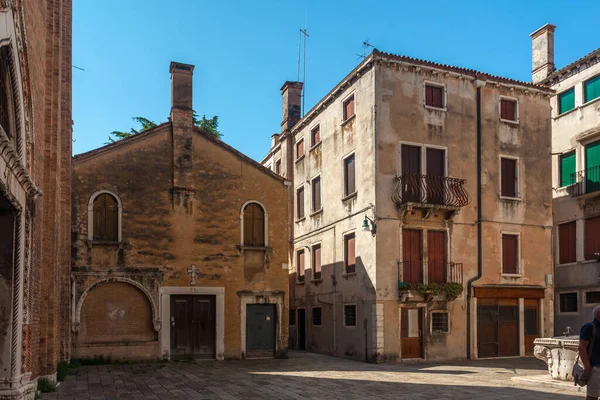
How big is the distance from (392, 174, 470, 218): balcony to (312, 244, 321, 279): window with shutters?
5.48m

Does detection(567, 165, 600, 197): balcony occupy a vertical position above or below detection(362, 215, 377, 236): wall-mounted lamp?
above

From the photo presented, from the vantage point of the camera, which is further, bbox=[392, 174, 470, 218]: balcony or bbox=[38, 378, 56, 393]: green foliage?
bbox=[392, 174, 470, 218]: balcony

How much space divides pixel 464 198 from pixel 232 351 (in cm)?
953

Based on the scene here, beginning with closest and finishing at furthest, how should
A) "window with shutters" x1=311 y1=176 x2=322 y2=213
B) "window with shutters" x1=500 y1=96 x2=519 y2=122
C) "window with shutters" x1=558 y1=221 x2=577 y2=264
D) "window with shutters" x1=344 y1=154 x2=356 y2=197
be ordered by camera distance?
"window with shutters" x1=344 y1=154 x2=356 y2=197 → "window with shutters" x1=500 y1=96 x2=519 y2=122 → "window with shutters" x1=558 y1=221 x2=577 y2=264 → "window with shutters" x1=311 y1=176 x2=322 y2=213

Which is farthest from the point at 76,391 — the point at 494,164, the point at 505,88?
the point at 505,88

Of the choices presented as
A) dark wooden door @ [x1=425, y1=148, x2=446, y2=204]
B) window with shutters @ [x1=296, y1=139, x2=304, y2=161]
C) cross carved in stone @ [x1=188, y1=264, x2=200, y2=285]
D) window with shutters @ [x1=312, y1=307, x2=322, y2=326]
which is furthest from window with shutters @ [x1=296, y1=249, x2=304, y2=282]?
cross carved in stone @ [x1=188, y1=264, x2=200, y2=285]

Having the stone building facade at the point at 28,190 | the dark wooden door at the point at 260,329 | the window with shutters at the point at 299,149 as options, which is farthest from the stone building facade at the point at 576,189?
the stone building facade at the point at 28,190

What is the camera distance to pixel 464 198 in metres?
21.3

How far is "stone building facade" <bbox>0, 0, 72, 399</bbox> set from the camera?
328 inches

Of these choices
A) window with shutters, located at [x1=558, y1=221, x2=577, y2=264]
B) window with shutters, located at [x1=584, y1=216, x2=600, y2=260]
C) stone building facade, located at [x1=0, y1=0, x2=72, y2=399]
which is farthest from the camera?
window with shutters, located at [x1=558, y1=221, x2=577, y2=264]

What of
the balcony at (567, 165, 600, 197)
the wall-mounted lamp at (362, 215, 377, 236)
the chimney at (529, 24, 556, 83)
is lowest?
the wall-mounted lamp at (362, 215, 377, 236)

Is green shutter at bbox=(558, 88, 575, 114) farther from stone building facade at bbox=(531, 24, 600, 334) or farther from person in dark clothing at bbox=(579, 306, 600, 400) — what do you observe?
person in dark clothing at bbox=(579, 306, 600, 400)

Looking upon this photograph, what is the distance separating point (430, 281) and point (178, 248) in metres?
8.52

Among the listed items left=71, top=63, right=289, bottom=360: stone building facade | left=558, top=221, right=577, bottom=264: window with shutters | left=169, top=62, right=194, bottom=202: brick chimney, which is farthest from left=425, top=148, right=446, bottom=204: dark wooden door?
left=169, top=62, right=194, bottom=202: brick chimney
